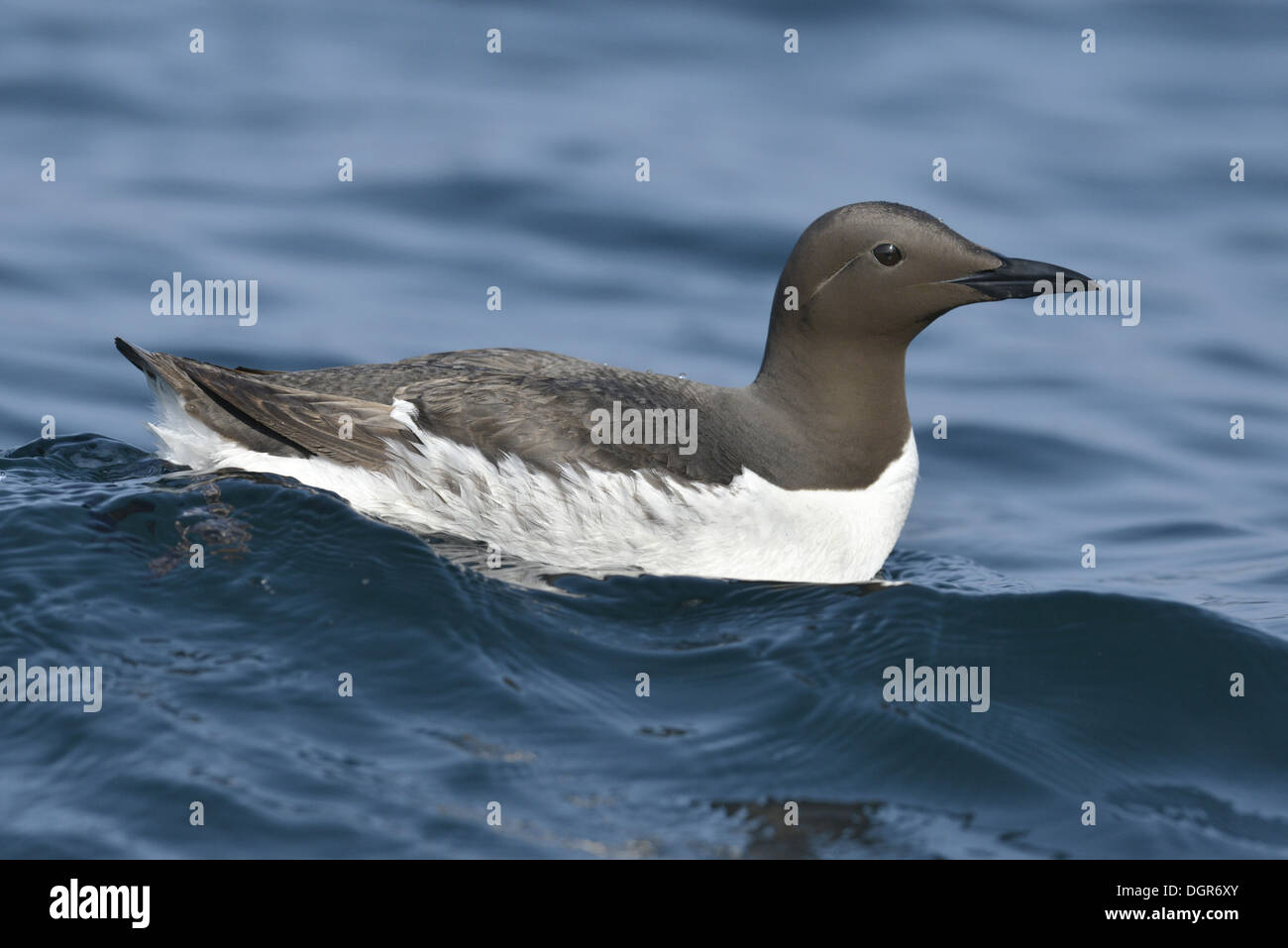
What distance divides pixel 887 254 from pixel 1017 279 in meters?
0.57

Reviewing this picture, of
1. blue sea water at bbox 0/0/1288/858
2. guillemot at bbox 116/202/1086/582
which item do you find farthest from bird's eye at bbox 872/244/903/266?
blue sea water at bbox 0/0/1288/858

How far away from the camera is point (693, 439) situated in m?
6.95

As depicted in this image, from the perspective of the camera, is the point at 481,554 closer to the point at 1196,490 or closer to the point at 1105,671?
the point at 1105,671

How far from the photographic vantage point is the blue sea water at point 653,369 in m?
5.34

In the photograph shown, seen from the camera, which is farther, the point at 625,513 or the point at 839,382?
the point at 839,382

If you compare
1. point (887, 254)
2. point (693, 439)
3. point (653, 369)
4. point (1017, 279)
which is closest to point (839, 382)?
point (887, 254)

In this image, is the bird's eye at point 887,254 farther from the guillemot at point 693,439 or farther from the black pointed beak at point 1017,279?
the black pointed beak at point 1017,279

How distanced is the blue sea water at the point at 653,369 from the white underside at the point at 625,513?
0.66ft

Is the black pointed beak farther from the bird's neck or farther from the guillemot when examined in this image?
the bird's neck

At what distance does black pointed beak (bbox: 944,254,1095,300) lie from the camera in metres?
6.77

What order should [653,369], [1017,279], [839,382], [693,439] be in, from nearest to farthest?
1. [1017,279]
2. [693,439]
3. [839,382]
4. [653,369]

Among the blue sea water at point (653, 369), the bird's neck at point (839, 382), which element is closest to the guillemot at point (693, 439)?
the bird's neck at point (839, 382)

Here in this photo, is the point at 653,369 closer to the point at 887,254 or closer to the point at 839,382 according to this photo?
the point at 839,382
